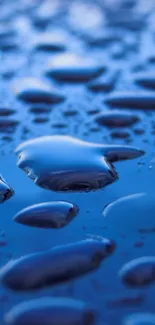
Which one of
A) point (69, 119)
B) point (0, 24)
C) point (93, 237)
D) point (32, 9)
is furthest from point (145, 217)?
point (32, 9)

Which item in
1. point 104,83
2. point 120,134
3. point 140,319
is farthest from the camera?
point 104,83

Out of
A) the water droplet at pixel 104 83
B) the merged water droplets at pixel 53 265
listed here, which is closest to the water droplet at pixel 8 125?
the water droplet at pixel 104 83

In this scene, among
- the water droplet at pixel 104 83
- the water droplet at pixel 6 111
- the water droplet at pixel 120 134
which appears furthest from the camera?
the water droplet at pixel 104 83

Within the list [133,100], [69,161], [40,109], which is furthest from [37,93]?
[69,161]

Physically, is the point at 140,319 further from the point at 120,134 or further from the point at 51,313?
the point at 120,134

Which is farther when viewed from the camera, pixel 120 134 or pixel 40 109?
pixel 40 109

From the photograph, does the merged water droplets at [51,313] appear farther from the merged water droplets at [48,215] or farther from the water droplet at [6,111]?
the water droplet at [6,111]

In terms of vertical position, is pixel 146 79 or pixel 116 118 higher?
pixel 146 79
